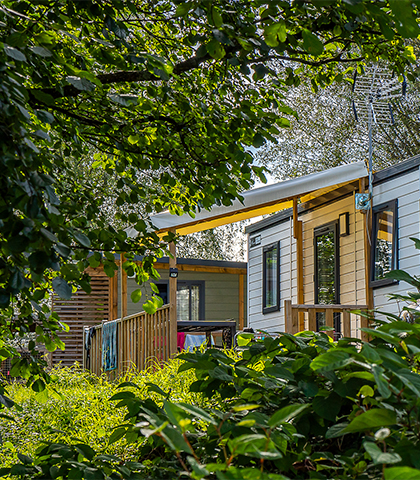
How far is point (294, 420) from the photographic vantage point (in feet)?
3.92

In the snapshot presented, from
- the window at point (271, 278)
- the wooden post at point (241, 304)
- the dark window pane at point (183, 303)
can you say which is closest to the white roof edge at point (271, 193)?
the window at point (271, 278)

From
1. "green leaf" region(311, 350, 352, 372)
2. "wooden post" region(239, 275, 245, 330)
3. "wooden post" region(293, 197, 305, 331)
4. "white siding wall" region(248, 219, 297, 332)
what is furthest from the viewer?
"wooden post" region(239, 275, 245, 330)

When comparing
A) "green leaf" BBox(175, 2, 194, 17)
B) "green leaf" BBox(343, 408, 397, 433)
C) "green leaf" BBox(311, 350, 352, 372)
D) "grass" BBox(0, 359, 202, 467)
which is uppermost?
"green leaf" BBox(175, 2, 194, 17)

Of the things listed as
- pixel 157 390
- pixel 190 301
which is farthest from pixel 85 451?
pixel 190 301

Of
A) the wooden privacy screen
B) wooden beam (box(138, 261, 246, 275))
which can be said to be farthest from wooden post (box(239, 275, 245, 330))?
the wooden privacy screen

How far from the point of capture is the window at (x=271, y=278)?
31.8 feet

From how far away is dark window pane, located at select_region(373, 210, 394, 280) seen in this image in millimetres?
6832

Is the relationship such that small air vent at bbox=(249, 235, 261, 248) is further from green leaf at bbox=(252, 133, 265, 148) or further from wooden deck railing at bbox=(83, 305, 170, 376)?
green leaf at bbox=(252, 133, 265, 148)

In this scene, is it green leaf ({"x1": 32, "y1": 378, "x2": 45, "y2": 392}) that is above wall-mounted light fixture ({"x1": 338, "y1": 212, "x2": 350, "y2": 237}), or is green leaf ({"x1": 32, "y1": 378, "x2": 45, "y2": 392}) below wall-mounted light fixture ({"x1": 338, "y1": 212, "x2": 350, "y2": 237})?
below

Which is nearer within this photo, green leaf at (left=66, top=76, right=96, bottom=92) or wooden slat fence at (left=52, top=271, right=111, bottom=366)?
green leaf at (left=66, top=76, right=96, bottom=92)

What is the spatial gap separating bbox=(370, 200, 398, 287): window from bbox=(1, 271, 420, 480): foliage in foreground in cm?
557

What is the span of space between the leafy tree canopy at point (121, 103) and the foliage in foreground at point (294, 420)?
1.45 ft

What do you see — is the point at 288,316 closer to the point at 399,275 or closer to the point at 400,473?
the point at 399,275

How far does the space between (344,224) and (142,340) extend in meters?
3.60
